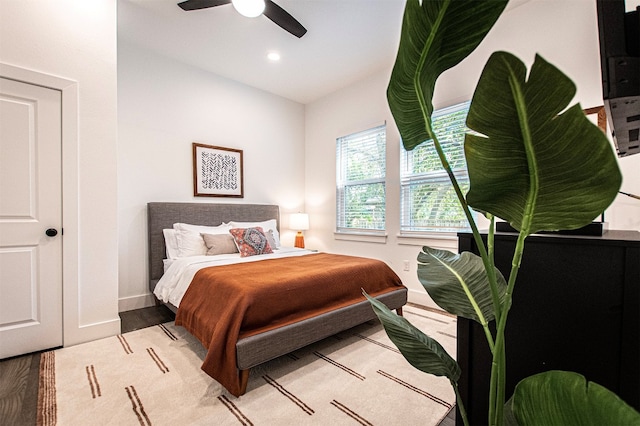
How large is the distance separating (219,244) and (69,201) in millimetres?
1350

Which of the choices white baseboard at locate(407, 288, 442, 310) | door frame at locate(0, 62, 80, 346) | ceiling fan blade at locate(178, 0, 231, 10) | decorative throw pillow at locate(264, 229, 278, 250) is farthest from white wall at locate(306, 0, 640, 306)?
door frame at locate(0, 62, 80, 346)

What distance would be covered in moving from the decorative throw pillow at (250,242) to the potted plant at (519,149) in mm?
2660

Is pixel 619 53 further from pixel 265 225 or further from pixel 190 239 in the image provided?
pixel 265 225

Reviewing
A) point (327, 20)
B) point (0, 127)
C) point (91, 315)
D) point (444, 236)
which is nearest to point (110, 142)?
point (0, 127)

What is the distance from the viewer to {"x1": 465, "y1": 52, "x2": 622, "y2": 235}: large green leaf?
440mm

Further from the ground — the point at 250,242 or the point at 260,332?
the point at 250,242

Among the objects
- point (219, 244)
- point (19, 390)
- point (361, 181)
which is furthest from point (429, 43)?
point (361, 181)

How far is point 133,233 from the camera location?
3180mm

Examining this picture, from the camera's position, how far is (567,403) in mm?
502

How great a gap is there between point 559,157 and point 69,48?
10.5ft

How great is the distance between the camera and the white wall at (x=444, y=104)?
226cm

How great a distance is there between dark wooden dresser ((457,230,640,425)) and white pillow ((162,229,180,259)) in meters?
2.98

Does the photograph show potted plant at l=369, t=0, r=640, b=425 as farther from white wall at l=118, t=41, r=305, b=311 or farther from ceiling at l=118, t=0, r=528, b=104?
white wall at l=118, t=41, r=305, b=311

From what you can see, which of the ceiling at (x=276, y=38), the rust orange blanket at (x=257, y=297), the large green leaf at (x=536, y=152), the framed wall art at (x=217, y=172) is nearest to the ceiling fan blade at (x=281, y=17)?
the ceiling at (x=276, y=38)
